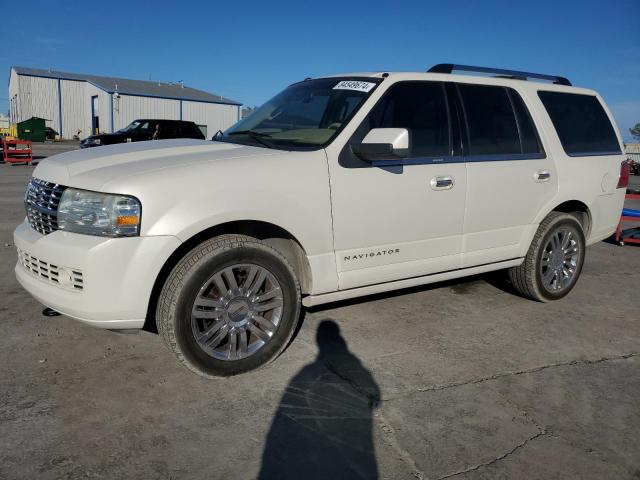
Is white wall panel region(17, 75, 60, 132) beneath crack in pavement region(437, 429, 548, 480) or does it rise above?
above

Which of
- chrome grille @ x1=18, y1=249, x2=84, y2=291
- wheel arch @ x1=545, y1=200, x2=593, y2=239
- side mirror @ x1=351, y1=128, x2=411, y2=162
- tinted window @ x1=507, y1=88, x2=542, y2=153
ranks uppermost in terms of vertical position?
tinted window @ x1=507, y1=88, x2=542, y2=153

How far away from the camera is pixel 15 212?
29.4 ft

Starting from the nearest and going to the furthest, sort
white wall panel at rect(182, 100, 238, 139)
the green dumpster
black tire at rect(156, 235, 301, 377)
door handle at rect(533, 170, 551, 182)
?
black tire at rect(156, 235, 301, 377) < door handle at rect(533, 170, 551, 182) < the green dumpster < white wall panel at rect(182, 100, 238, 139)

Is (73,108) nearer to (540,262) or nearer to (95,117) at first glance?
(95,117)

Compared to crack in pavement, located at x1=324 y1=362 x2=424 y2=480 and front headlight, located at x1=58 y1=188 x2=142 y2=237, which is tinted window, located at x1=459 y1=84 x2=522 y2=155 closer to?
crack in pavement, located at x1=324 y1=362 x2=424 y2=480

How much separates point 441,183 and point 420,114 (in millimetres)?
557

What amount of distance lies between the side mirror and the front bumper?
1.33 metres

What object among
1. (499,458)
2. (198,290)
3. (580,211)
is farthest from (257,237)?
(580,211)

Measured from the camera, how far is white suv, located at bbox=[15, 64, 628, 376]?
2.94 metres

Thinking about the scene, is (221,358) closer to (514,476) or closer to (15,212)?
(514,476)

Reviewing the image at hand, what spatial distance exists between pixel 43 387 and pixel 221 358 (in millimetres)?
1015

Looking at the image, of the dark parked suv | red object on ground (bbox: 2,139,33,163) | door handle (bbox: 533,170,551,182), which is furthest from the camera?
red object on ground (bbox: 2,139,33,163)

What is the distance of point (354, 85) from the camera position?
3994 mm

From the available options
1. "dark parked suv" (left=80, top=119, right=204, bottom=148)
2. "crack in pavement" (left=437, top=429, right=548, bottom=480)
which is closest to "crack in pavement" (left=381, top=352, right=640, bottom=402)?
"crack in pavement" (left=437, top=429, right=548, bottom=480)
